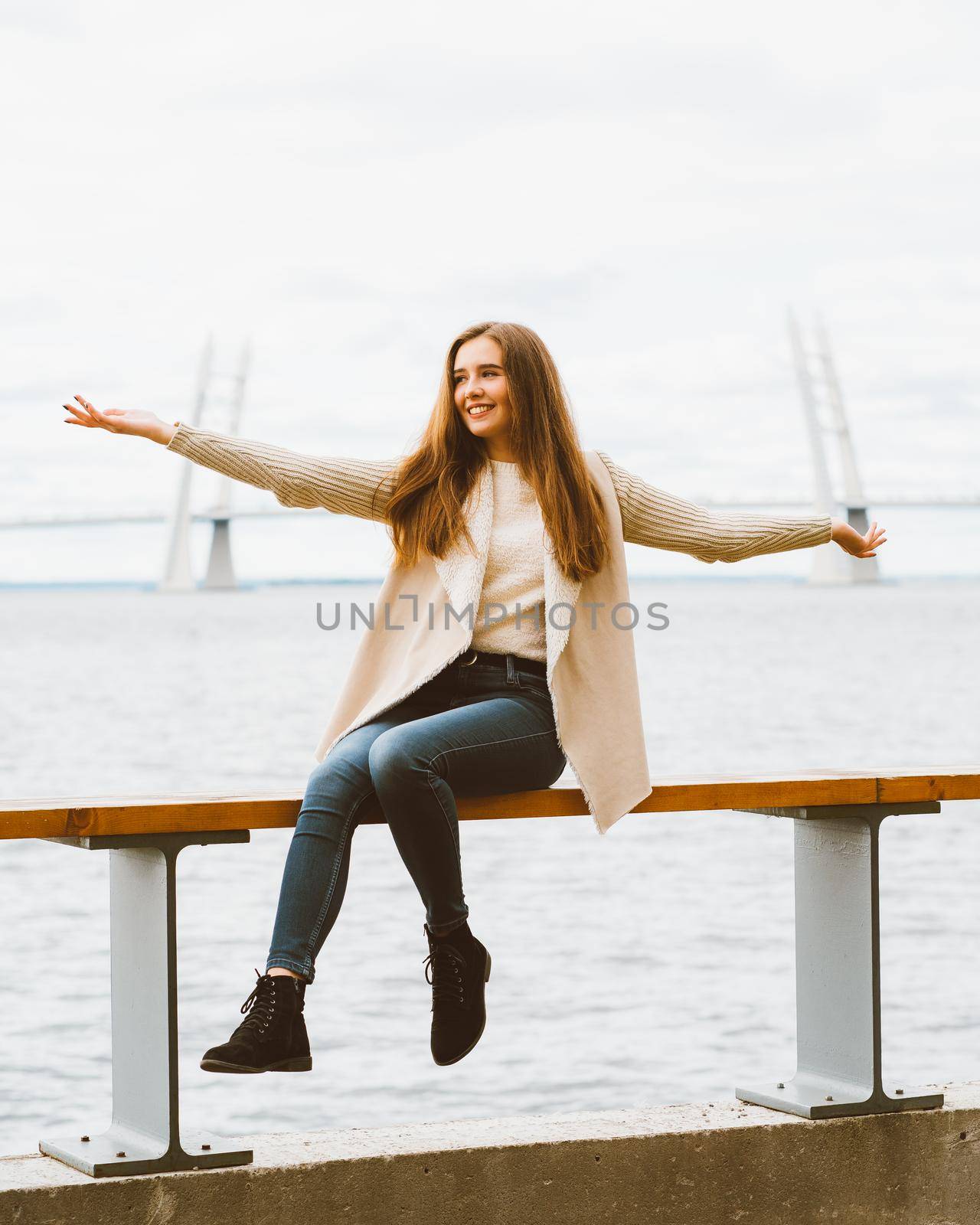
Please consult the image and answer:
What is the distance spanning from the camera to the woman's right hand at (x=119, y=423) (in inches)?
78.4

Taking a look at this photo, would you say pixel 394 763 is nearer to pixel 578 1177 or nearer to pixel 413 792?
pixel 413 792

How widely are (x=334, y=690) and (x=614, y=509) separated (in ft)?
87.5

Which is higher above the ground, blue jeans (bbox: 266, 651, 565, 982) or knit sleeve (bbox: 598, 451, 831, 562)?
knit sleeve (bbox: 598, 451, 831, 562)

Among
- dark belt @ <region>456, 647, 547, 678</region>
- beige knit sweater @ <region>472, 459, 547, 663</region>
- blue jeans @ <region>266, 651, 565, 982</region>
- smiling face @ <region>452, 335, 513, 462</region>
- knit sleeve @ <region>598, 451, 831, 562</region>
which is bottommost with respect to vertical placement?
blue jeans @ <region>266, 651, 565, 982</region>

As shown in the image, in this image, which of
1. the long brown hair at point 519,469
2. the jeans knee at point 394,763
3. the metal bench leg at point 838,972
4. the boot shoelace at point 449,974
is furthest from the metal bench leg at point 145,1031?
the metal bench leg at point 838,972

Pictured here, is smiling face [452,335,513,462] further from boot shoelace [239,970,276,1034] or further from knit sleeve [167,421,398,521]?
boot shoelace [239,970,276,1034]

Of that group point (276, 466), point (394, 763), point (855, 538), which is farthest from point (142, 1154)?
point (855, 538)

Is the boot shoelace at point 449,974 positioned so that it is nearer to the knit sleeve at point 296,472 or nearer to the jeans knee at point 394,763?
the jeans knee at point 394,763

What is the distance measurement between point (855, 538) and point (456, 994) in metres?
0.89

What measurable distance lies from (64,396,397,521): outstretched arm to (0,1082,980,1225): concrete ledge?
79 centimetres

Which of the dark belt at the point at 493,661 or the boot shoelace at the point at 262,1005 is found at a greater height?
the dark belt at the point at 493,661

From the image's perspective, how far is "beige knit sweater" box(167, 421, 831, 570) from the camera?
6.79 ft

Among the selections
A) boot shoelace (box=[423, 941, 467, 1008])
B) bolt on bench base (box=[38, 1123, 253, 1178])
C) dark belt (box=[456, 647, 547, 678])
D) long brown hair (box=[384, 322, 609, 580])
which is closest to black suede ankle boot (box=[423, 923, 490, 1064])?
boot shoelace (box=[423, 941, 467, 1008])

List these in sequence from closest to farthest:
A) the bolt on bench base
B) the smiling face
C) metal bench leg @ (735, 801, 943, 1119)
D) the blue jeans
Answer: the bolt on bench base < the blue jeans < metal bench leg @ (735, 801, 943, 1119) < the smiling face
